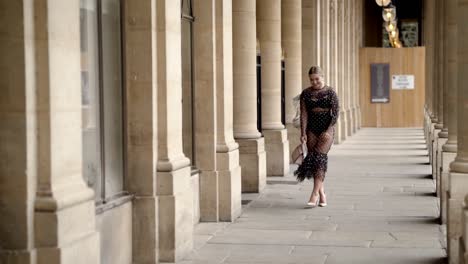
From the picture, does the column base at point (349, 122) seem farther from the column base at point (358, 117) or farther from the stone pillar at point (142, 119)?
the stone pillar at point (142, 119)

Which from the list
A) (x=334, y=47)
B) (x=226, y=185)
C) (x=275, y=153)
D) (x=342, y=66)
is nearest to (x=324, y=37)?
(x=334, y=47)

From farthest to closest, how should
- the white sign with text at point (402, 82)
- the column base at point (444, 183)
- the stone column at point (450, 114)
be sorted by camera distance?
the white sign with text at point (402, 82), the stone column at point (450, 114), the column base at point (444, 183)

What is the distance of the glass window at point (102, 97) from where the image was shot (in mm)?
7344

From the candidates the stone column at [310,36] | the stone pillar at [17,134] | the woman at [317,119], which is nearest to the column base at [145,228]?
the stone pillar at [17,134]

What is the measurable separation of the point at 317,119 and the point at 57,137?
20.2ft

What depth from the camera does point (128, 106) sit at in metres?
8.19

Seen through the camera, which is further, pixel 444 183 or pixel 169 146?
pixel 444 183

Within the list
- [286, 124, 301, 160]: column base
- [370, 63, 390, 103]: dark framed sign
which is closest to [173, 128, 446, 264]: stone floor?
[286, 124, 301, 160]: column base

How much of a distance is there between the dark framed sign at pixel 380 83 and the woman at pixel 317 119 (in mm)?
25004

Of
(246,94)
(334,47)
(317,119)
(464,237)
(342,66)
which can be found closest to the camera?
(464,237)

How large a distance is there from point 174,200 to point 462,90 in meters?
2.78

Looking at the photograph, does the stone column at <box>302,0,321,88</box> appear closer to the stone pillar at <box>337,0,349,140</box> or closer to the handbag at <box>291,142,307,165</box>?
the stone pillar at <box>337,0,349,140</box>

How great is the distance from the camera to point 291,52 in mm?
18875

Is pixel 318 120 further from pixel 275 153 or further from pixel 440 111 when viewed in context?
pixel 440 111
